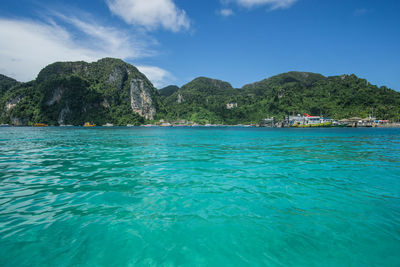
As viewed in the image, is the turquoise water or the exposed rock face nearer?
the turquoise water

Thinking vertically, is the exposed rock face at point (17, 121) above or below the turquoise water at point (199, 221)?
above

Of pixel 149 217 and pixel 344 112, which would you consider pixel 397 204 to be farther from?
pixel 344 112

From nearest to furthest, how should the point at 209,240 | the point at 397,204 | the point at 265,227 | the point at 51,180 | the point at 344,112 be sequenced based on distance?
the point at 209,240
the point at 265,227
the point at 397,204
the point at 51,180
the point at 344,112

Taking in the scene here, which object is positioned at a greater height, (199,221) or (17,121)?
(17,121)

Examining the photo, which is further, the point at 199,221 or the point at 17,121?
the point at 17,121

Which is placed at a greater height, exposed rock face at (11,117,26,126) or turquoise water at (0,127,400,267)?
exposed rock face at (11,117,26,126)

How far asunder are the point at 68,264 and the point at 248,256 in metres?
3.74

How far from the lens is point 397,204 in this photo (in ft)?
22.5

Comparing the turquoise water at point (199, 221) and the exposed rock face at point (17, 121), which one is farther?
the exposed rock face at point (17, 121)

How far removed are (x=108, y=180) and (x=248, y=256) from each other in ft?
27.4

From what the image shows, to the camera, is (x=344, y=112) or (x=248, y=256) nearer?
(x=248, y=256)

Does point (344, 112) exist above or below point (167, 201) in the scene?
above

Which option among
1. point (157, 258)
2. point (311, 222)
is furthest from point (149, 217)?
point (311, 222)

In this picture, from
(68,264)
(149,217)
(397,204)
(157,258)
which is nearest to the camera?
(68,264)
